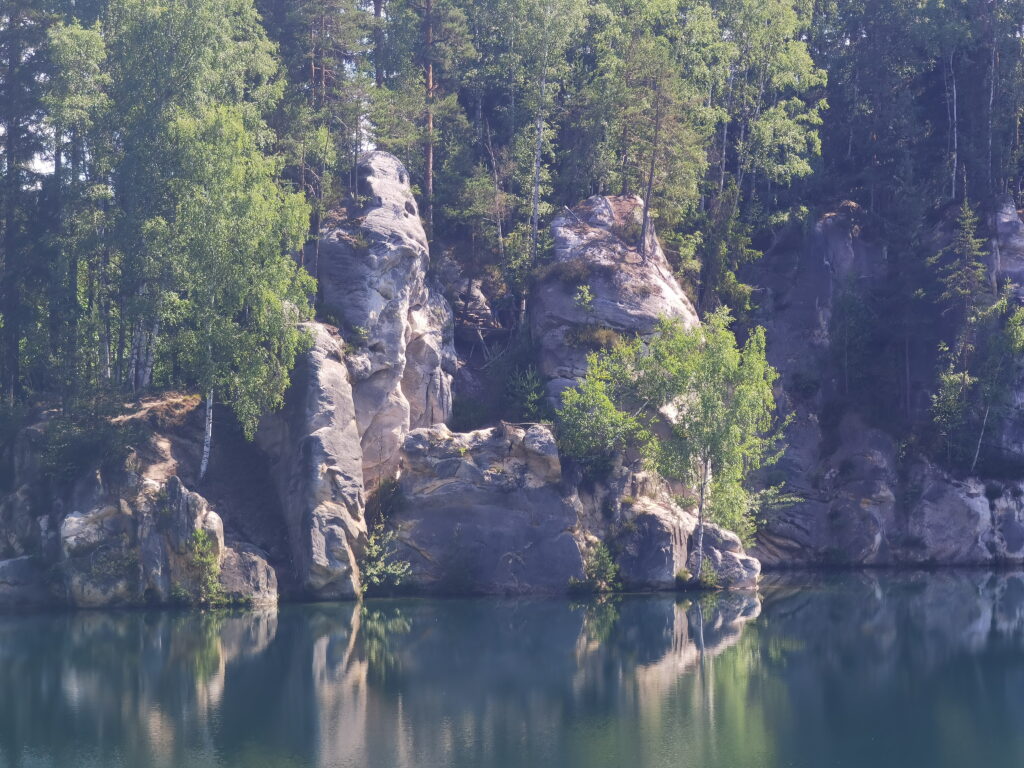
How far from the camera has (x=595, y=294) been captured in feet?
177

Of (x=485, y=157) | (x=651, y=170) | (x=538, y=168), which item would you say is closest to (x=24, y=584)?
(x=538, y=168)

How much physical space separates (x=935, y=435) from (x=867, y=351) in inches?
256

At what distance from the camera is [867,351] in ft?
198

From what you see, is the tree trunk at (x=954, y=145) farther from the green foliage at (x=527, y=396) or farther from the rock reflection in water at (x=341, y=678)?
the rock reflection in water at (x=341, y=678)

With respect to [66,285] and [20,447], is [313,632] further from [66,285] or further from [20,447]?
[66,285]

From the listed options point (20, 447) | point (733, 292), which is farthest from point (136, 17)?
point (733, 292)

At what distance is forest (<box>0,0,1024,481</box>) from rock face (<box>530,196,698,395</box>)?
1565 millimetres

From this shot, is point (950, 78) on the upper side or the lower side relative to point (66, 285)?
upper

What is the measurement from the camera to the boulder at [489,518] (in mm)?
45750

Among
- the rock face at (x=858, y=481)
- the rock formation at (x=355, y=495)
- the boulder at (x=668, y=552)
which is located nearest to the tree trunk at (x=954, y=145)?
the rock face at (x=858, y=481)

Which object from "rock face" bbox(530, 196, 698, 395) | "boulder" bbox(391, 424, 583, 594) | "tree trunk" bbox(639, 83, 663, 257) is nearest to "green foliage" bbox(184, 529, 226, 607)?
"boulder" bbox(391, 424, 583, 594)

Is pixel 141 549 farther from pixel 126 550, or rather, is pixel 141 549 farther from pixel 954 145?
pixel 954 145

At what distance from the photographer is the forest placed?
47.2 metres

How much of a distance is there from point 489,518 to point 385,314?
35.2ft
